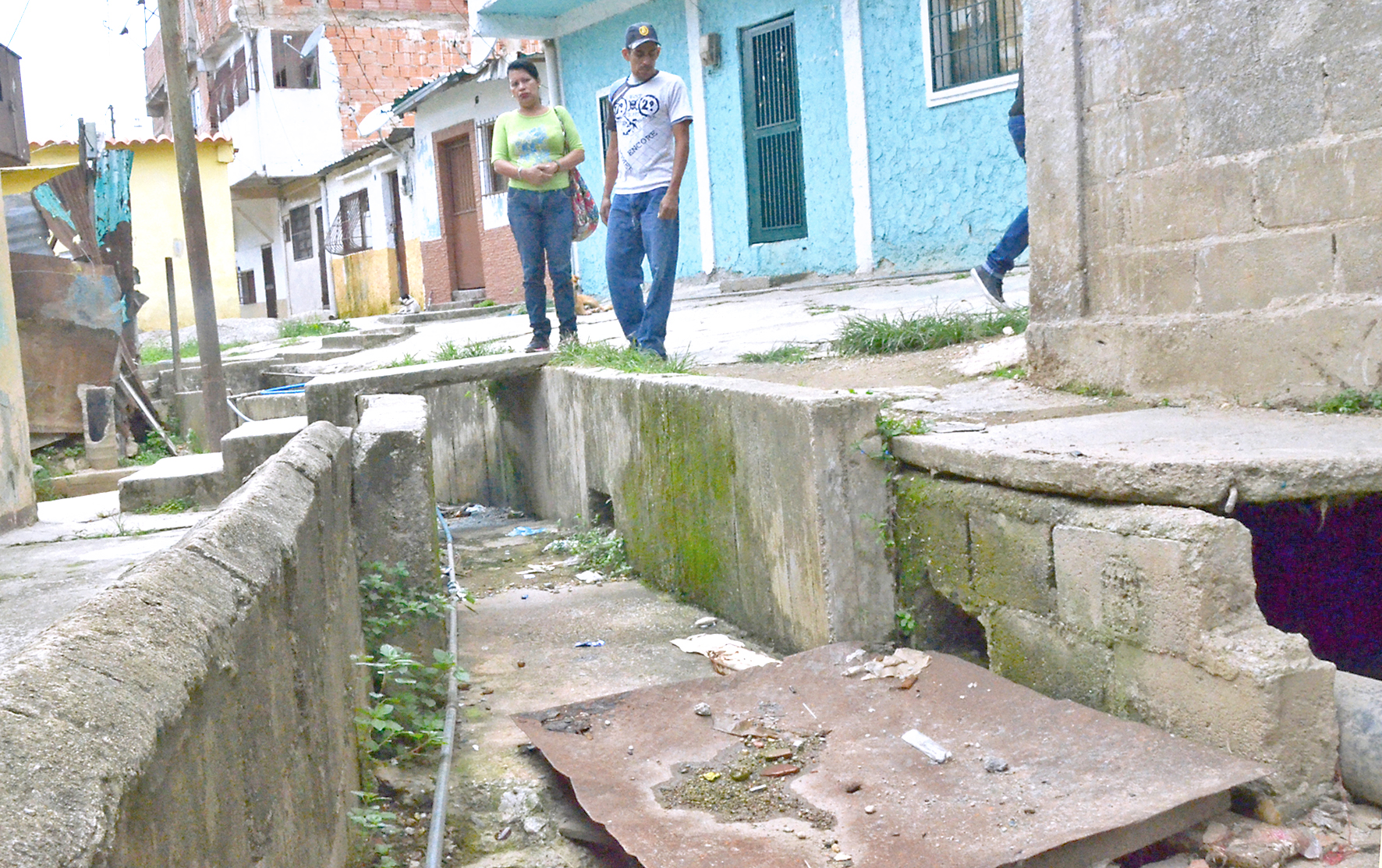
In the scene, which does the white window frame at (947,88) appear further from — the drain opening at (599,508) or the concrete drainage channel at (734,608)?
the concrete drainage channel at (734,608)

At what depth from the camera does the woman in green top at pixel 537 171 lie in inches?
273

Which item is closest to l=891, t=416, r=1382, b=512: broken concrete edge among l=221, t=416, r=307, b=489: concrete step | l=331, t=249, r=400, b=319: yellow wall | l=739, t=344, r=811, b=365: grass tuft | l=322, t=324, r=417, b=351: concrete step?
l=739, t=344, r=811, b=365: grass tuft

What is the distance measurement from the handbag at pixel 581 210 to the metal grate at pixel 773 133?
4.54 m

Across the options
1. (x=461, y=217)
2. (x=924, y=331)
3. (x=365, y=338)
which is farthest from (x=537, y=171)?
(x=461, y=217)

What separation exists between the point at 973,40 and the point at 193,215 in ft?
19.4

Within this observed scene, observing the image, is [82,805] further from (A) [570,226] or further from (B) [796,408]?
(A) [570,226]

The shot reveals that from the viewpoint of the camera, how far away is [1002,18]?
9305 millimetres

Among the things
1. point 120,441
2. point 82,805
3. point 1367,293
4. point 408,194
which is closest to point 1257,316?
point 1367,293

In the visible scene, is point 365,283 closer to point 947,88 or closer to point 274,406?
point 274,406

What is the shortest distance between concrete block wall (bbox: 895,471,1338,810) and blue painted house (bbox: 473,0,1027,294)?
20.4 feet

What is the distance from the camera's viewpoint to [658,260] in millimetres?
6258

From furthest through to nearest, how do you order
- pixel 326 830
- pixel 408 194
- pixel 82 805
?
pixel 408 194, pixel 326 830, pixel 82 805

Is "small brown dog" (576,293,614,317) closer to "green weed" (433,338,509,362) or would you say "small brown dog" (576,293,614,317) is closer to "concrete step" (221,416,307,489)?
"green weed" (433,338,509,362)

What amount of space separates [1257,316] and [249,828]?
3.46 m
